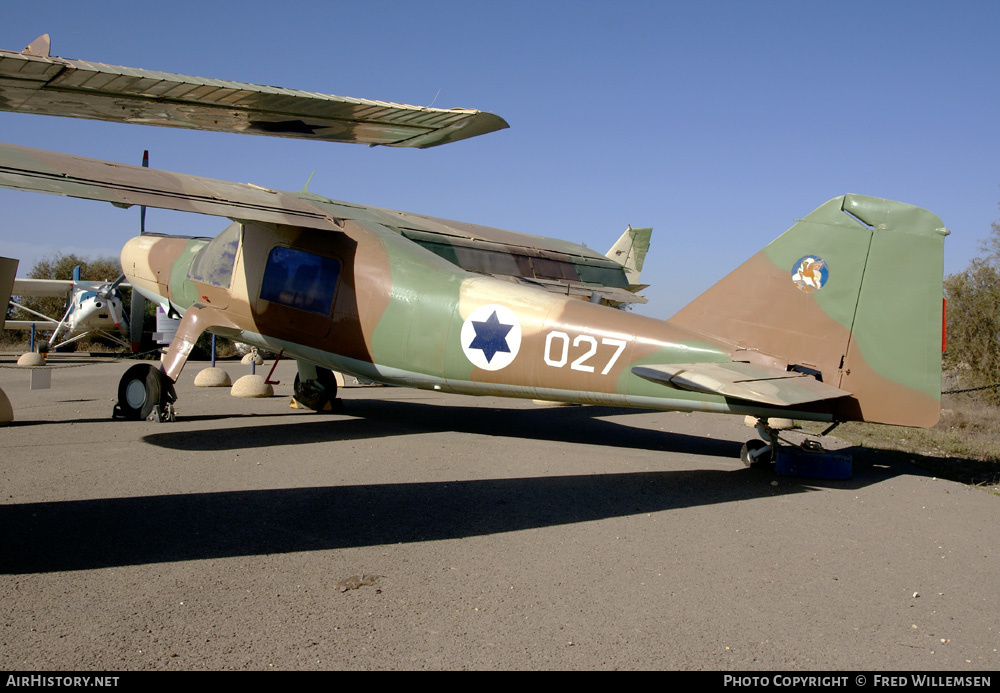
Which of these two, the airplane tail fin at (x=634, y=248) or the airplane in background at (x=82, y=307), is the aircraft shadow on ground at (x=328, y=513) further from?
the airplane in background at (x=82, y=307)

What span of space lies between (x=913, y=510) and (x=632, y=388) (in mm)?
2854

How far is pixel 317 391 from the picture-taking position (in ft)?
38.6

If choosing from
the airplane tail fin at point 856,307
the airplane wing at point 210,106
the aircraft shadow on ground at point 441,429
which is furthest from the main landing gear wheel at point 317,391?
the airplane tail fin at point 856,307

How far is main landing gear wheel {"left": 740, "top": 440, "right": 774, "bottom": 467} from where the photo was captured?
7699 mm

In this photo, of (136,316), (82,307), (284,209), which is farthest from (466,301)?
(82,307)

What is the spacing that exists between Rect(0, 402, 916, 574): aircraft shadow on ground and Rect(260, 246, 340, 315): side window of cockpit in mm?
2319

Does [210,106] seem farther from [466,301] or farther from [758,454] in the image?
[758,454]

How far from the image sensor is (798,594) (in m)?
4.21

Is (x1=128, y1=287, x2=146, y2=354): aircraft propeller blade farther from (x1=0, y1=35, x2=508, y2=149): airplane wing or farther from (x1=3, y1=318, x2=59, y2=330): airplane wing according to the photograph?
(x1=3, y1=318, x2=59, y2=330): airplane wing

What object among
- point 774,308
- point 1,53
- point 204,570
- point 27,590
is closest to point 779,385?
point 774,308

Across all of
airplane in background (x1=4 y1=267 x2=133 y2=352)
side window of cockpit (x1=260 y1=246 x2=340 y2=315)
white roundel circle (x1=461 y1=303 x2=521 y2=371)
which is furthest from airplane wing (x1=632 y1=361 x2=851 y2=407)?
airplane in background (x1=4 y1=267 x2=133 y2=352)

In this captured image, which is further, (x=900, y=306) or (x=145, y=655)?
(x=900, y=306)

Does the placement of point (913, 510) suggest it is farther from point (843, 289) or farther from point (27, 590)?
point (27, 590)

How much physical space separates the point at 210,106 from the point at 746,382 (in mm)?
5946
